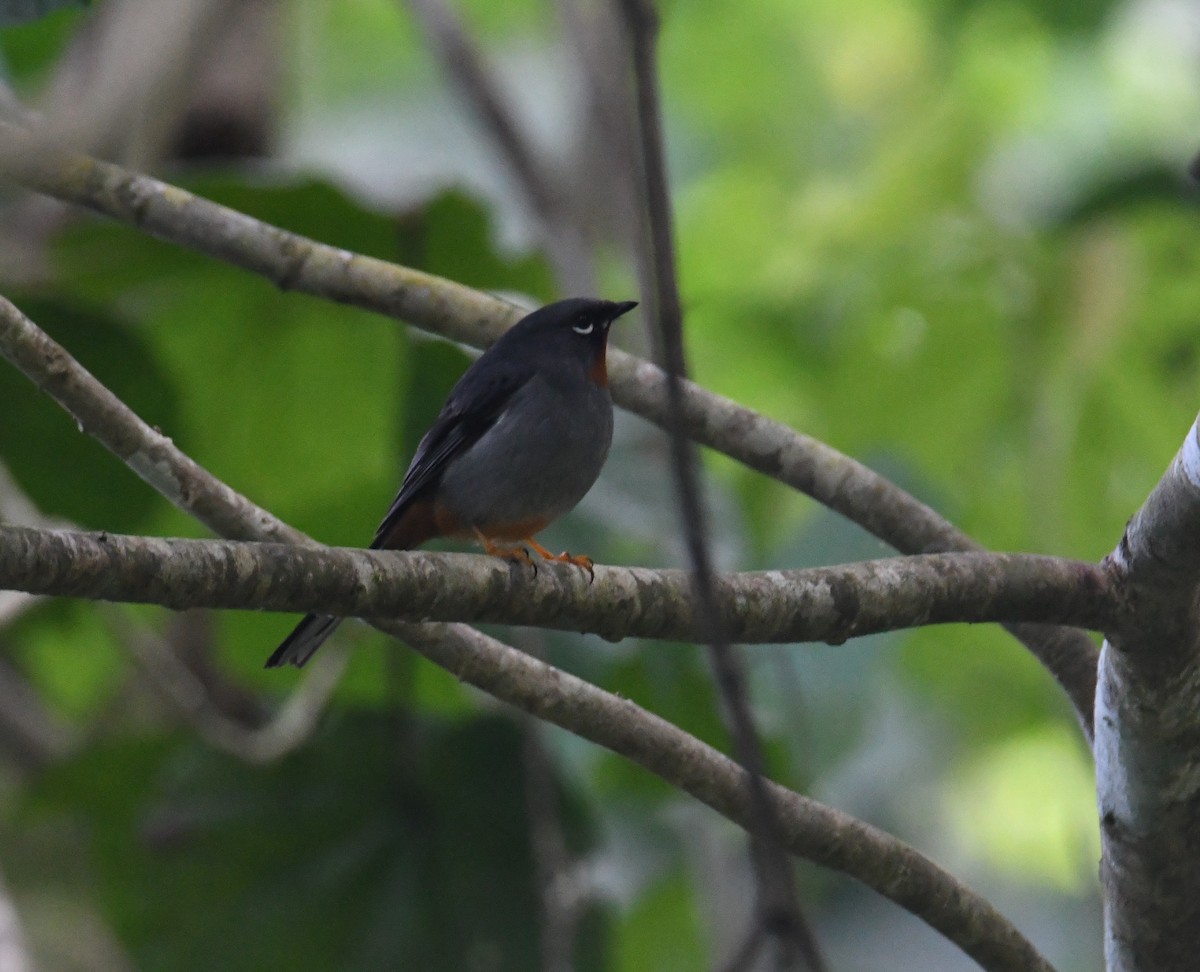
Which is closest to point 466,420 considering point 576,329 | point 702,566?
point 576,329

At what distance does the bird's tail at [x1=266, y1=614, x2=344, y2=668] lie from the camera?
3.37 meters

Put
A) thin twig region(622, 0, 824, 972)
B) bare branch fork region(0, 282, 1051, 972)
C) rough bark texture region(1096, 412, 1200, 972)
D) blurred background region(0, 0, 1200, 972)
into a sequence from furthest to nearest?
blurred background region(0, 0, 1200, 972) < bare branch fork region(0, 282, 1051, 972) < rough bark texture region(1096, 412, 1200, 972) < thin twig region(622, 0, 824, 972)

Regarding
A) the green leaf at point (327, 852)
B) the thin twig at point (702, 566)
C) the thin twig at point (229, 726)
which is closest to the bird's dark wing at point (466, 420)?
the thin twig at point (229, 726)

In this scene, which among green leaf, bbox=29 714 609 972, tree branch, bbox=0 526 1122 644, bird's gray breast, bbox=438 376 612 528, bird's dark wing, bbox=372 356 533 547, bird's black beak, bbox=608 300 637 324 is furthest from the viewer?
green leaf, bbox=29 714 609 972

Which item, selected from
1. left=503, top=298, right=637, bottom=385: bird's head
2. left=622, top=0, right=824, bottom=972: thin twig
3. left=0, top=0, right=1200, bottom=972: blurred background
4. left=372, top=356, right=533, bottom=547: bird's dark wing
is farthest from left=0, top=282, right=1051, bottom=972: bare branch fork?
left=622, top=0, right=824, bottom=972: thin twig

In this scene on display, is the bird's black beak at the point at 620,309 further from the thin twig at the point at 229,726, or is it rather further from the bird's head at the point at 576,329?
the thin twig at the point at 229,726

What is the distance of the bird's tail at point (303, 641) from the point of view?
3.37m

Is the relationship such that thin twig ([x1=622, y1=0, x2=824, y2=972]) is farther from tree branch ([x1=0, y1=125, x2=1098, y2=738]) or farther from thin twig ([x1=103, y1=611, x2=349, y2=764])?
thin twig ([x1=103, y1=611, x2=349, y2=764])

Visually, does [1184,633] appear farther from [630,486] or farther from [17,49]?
[17,49]

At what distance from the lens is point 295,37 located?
8.20 m

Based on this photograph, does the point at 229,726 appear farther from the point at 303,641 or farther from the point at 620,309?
the point at 620,309

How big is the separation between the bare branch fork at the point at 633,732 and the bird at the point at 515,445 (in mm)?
663

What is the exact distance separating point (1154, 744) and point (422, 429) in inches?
105

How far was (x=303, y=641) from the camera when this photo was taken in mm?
3430
